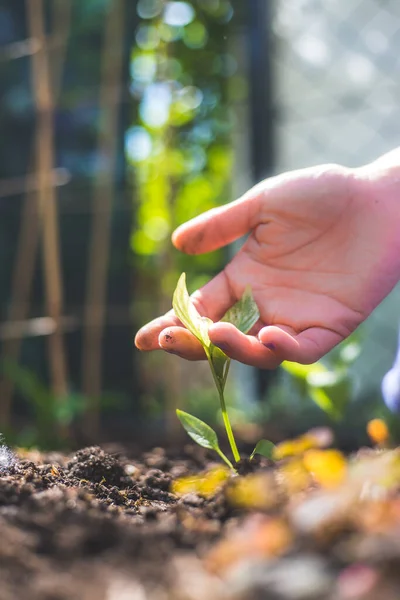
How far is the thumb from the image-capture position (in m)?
1.39

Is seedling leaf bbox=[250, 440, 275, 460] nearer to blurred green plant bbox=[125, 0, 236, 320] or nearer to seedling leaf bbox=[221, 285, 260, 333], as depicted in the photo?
seedling leaf bbox=[221, 285, 260, 333]

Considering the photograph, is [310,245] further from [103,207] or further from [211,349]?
[103,207]

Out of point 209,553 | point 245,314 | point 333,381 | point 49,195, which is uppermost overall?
point 49,195

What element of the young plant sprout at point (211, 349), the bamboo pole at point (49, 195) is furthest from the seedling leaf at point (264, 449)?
the bamboo pole at point (49, 195)

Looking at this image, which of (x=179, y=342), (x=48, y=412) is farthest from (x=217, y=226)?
(x=48, y=412)

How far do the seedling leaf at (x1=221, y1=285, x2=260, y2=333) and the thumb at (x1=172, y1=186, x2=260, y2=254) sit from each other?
206mm

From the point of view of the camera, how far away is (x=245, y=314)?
122 cm

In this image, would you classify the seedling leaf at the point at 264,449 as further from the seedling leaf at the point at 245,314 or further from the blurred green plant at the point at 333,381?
the blurred green plant at the point at 333,381

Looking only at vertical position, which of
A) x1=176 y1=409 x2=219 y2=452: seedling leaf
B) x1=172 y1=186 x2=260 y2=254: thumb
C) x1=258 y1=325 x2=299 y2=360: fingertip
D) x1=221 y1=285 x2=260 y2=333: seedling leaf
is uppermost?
x1=172 y1=186 x2=260 y2=254: thumb

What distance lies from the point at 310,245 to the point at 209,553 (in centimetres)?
88

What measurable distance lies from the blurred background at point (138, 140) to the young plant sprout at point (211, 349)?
1.61 m

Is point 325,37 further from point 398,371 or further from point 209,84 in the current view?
point 398,371

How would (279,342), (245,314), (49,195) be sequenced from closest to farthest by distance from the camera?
(279,342) → (245,314) → (49,195)

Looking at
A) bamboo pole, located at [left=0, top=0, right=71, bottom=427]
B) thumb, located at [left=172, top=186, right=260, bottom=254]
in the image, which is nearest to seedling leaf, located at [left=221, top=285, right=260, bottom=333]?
thumb, located at [left=172, top=186, right=260, bottom=254]
